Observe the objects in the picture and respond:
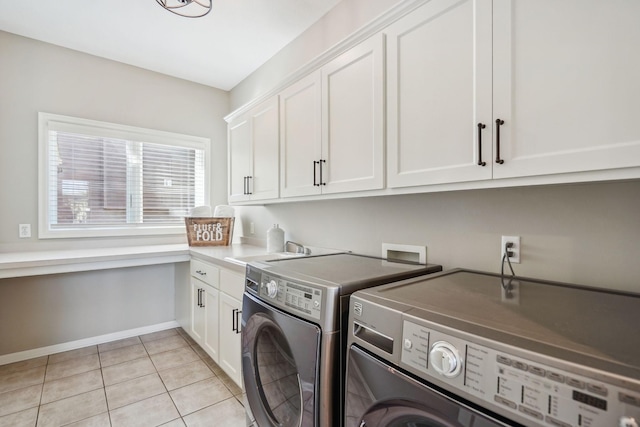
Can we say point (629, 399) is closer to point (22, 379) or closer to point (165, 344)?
point (165, 344)

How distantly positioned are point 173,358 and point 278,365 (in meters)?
1.71

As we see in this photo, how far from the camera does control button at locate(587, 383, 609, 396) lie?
1.58 ft

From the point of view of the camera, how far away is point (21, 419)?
1.76m

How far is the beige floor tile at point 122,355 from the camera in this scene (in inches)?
96.9

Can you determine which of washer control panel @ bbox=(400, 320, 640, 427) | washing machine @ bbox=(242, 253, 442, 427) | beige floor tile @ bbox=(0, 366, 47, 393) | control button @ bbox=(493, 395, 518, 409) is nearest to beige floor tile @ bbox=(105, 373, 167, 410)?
beige floor tile @ bbox=(0, 366, 47, 393)

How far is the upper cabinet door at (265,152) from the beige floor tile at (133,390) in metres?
1.52

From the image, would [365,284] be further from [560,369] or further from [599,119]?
[599,119]

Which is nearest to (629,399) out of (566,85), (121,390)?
(566,85)

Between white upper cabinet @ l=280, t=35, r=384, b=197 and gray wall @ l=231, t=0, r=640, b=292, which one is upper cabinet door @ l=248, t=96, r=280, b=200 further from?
gray wall @ l=231, t=0, r=640, b=292

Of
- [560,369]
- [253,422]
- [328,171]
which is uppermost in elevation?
[328,171]

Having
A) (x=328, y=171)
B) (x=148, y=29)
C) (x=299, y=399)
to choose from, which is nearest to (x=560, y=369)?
(x=299, y=399)

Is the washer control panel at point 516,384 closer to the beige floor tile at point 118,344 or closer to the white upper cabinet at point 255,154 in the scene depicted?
the white upper cabinet at point 255,154

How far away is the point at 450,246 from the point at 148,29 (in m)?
2.70

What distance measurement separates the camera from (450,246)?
4.75ft
